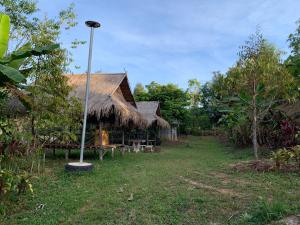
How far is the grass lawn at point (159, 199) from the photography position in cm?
492

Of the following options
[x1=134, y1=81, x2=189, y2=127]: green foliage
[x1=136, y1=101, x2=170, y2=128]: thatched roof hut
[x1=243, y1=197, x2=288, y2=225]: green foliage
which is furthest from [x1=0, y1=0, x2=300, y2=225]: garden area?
[x1=134, y1=81, x2=189, y2=127]: green foliage

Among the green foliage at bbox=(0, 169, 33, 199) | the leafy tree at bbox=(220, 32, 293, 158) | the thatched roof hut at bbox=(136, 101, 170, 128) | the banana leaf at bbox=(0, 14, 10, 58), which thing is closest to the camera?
the green foliage at bbox=(0, 169, 33, 199)

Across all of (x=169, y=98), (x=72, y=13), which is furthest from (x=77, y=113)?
(x=169, y=98)

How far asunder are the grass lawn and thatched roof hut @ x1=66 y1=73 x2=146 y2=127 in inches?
185

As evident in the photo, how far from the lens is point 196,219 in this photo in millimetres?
4902

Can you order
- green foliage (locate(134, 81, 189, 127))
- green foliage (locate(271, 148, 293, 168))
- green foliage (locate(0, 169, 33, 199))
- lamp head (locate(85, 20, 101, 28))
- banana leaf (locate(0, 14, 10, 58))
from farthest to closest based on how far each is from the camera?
green foliage (locate(134, 81, 189, 127))
lamp head (locate(85, 20, 101, 28))
green foliage (locate(271, 148, 293, 168))
banana leaf (locate(0, 14, 10, 58))
green foliage (locate(0, 169, 33, 199))

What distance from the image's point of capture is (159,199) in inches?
235

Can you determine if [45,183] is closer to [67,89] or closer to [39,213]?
[39,213]

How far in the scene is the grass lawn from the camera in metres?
4.92

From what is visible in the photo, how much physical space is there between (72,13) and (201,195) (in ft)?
24.8

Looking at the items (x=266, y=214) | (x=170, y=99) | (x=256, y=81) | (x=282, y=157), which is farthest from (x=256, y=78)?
(x=170, y=99)

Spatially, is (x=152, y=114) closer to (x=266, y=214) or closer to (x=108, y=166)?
(x=108, y=166)

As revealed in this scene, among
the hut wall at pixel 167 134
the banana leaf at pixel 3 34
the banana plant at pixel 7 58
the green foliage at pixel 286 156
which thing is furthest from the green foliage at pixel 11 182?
the hut wall at pixel 167 134

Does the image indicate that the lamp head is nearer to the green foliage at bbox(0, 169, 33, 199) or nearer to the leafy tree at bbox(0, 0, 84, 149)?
the leafy tree at bbox(0, 0, 84, 149)
